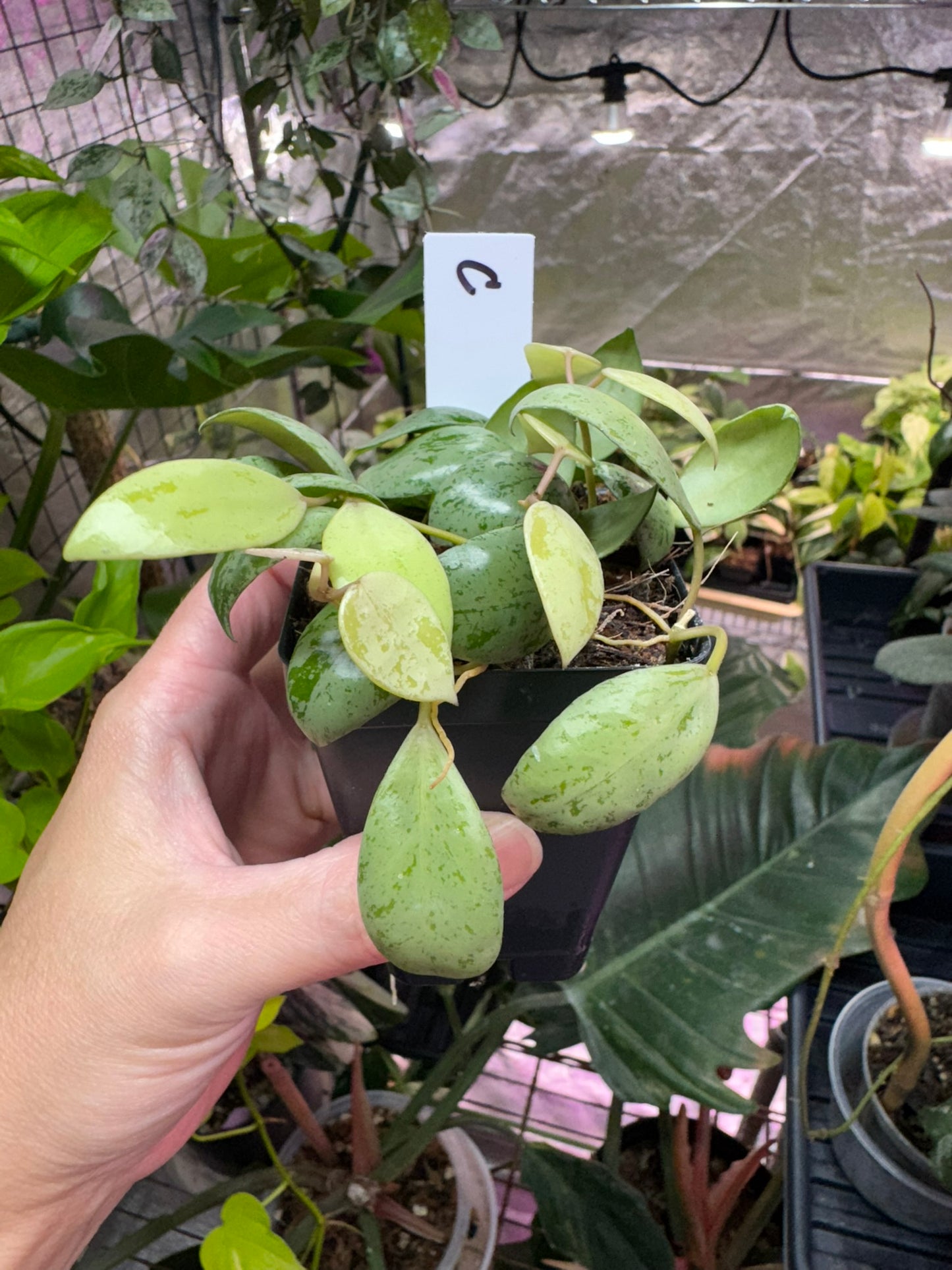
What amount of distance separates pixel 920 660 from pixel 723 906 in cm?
25

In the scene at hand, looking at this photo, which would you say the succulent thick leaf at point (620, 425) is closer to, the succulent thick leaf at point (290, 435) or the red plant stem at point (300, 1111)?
the succulent thick leaf at point (290, 435)

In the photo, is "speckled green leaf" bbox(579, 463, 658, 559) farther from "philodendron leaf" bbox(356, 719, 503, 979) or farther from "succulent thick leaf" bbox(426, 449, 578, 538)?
"philodendron leaf" bbox(356, 719, 503, 979)

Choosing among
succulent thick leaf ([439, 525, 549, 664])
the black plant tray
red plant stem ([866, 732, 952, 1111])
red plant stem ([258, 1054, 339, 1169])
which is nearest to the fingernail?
succulent thick leaf ([439, 525, 549, 664])

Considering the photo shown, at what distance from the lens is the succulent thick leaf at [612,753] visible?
0.89ft

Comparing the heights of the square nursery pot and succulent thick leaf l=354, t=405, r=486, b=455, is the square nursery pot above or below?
below

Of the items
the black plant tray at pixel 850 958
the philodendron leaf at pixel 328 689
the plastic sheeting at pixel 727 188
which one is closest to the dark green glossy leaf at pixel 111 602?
the philodendron leaf at pixel 328 689

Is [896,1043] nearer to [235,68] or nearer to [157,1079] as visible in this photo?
[157,1079]

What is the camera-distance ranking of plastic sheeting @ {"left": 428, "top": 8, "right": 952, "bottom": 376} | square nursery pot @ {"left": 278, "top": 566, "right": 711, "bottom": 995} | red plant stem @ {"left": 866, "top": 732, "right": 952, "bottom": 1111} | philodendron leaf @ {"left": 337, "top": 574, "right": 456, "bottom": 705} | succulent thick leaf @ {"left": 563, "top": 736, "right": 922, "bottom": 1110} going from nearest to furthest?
philodendron leaf @ {"left": 337, "top": 574, "right": 456, "bottom": 705}, square nursery pot @ {"left": 278, "top": 566, "right": 711, "bottom": 995}, red plant stem @ {"left": 866, "top": 732, "right": 952, "bottom": 1111}, succulent thick leaf @ {"left": 563, "top": 736, "right": 922, "bottom": 1110}, plastic sheeting @ {"left": 428, "top": 8, "right": 952, "bottom": 376}

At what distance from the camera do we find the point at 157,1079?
473 millimetres

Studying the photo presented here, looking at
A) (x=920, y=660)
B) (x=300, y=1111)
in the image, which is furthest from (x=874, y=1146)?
(x=300, y=1111)

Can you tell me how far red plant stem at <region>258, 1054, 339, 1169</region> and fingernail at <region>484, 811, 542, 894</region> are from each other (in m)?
0.48

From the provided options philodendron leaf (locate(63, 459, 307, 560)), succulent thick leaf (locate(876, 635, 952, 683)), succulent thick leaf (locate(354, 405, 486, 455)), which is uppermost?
philodendron leaf (locate(63, 459, 307, 560))

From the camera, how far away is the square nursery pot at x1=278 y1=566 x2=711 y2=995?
0.35 meters

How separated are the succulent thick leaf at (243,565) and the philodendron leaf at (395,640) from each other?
84mm
